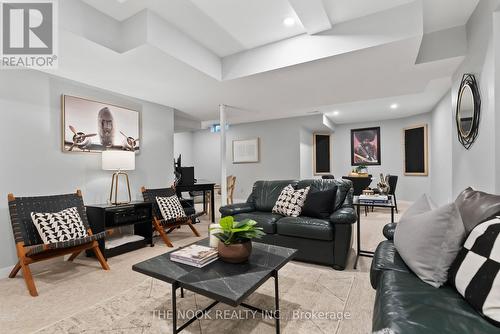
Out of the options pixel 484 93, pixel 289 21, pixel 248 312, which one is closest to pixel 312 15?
pixel 289 21

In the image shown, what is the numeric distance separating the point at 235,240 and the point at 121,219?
6.96 ft

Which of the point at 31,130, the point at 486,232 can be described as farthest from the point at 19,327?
the point at 486,232

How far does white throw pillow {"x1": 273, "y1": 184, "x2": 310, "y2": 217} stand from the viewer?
3.06 metres

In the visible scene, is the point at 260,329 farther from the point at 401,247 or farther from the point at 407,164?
the point at 407,164

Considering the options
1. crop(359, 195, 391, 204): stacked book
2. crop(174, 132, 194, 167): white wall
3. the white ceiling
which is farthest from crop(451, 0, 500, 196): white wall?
crop(174, 132, 194, 167): white wall

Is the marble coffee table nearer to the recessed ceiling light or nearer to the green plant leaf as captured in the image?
the green plant leaf

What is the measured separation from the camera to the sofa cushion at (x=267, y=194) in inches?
137

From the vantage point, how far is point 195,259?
169cm

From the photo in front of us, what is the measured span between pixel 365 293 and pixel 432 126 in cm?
582

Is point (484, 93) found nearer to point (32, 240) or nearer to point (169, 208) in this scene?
point (169, 208)

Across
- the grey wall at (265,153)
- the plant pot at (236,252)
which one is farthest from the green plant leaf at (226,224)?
the grey wall at (265,153)

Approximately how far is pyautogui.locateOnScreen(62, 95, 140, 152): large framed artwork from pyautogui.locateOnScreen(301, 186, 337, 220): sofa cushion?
285 cm

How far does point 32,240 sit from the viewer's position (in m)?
2.46

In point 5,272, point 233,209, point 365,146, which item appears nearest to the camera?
point 5,272
